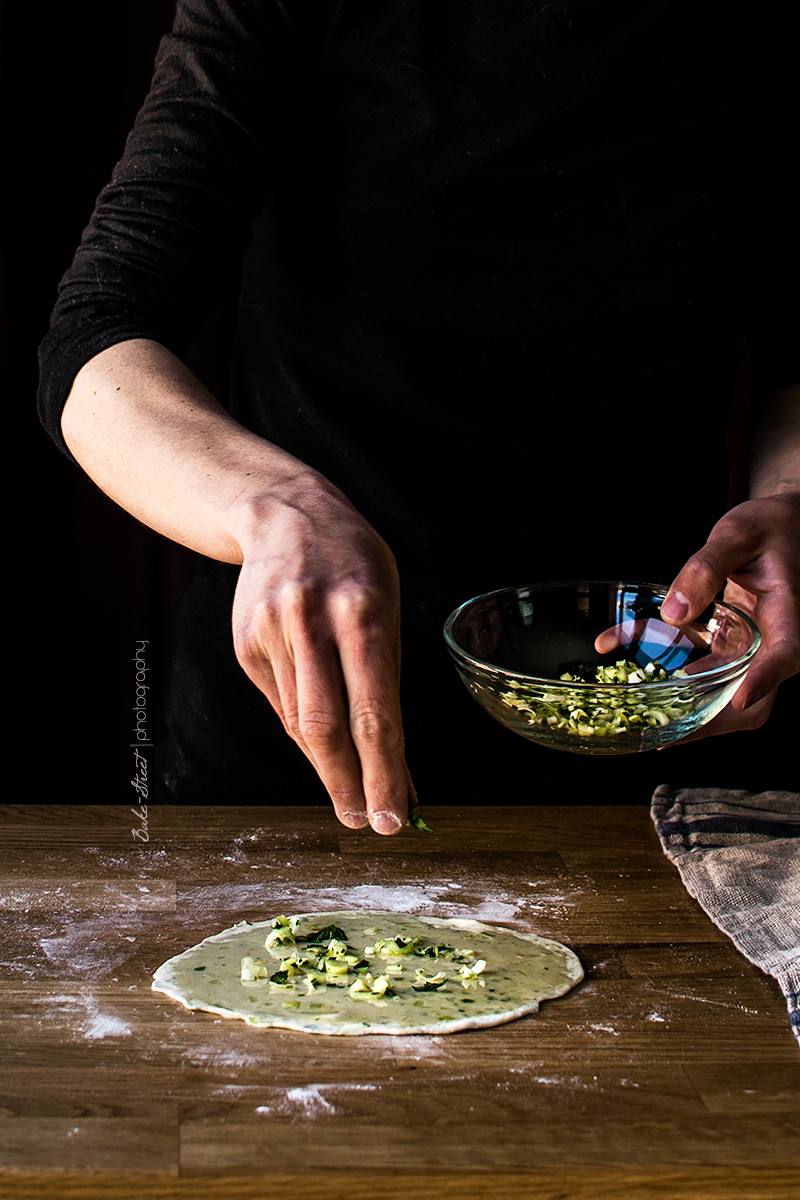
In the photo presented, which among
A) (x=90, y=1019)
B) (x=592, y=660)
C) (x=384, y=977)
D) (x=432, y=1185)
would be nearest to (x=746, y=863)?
(x=592, y=660)

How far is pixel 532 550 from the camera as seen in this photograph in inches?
55.2

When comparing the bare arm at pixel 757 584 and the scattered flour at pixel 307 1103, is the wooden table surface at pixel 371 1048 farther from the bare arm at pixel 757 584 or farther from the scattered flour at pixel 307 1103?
the bare arm at pixel 757 584

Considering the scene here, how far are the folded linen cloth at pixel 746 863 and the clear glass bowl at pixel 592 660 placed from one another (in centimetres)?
19

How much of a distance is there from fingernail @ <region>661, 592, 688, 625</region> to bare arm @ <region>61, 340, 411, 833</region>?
12.4 inches

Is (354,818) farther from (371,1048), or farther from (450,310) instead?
(450,310)

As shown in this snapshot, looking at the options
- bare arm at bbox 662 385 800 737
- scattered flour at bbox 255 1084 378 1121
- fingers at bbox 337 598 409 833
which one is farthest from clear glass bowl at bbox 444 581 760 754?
scattered flour at bbox 255 1084 378 1121

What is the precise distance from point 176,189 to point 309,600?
1.79 feet

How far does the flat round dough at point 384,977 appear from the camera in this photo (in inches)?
37.5

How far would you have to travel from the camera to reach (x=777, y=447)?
1.43 metres

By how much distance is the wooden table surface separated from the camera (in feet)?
2.58

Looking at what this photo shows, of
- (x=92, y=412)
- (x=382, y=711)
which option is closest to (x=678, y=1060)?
(x=382, y=711)

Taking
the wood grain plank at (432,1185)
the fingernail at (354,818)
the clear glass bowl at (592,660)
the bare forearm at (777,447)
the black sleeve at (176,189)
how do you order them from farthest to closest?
the bare forearm at (777,447) < the black sleeve at (176,189) < the clear glass bowl at (592,660) < the fingernail at (354,818) < the wood grain plank at (432,1185)

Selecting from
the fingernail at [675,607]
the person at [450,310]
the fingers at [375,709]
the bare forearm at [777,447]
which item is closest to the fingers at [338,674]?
the fingers at [375,709]

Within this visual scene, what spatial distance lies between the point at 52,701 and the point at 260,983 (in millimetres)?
1084
